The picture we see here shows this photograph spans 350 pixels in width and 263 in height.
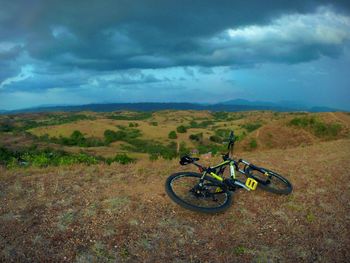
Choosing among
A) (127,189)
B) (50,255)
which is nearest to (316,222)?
(127,189)

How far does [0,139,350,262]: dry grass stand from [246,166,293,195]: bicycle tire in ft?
0.78

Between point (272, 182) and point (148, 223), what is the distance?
5283 mm

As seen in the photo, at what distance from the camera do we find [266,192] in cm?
1124

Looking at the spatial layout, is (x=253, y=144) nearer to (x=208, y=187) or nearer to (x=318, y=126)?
(x=318, y=126)

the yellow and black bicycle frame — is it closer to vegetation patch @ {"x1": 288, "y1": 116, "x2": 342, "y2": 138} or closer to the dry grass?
the dry grass

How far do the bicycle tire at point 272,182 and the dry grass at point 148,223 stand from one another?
0.24 metres

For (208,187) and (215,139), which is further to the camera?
(215,139)

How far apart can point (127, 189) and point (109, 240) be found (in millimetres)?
2854

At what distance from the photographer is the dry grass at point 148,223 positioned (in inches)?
294

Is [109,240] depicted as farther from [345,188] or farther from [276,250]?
[345,188]

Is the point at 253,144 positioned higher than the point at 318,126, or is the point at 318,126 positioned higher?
the point at 318,126

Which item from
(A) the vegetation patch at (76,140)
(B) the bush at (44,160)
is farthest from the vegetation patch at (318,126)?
(A) the vegetation patch at (76,140)

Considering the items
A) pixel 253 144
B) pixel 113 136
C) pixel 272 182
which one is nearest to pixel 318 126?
pixel 253 144

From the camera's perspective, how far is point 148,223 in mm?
8602
